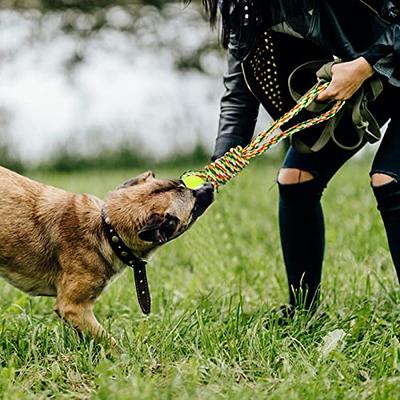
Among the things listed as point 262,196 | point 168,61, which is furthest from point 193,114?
point 262,196

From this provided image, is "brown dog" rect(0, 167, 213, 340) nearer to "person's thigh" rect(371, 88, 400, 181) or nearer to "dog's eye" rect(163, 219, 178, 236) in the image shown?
"dog's eye" rect(163, 219, 178, 236)

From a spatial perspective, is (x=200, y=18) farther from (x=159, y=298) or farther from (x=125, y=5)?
(x=159, y=298)

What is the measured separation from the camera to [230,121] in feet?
12.8

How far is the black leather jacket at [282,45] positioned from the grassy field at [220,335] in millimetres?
905

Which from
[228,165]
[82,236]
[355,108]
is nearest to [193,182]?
[228,165]

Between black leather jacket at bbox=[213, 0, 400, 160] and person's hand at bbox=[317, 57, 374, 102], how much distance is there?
0.14ft

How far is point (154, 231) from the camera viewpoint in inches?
141

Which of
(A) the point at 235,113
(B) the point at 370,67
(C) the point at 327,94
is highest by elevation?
(B) the point at 370,67

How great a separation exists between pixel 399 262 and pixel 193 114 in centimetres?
899

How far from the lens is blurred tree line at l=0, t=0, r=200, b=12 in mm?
13047

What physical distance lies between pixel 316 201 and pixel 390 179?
26.8 inches

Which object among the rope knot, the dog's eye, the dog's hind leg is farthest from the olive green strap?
the dog's hind leg

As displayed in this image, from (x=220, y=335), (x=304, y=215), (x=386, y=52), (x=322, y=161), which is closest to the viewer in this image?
(x=386, y=52)

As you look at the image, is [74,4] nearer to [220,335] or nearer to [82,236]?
[82,236]
